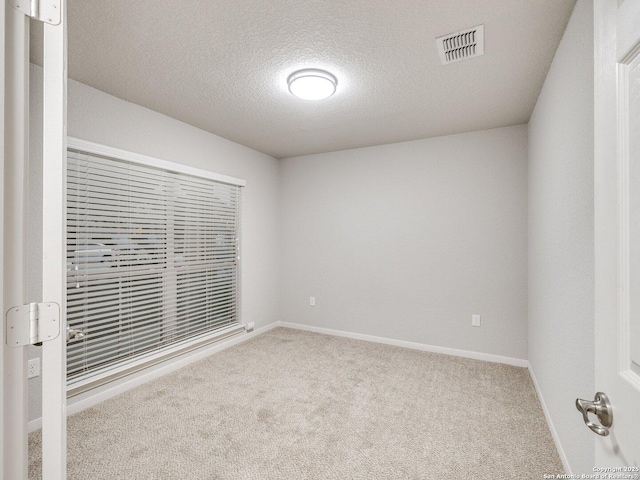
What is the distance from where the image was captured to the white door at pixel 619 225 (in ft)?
2.09

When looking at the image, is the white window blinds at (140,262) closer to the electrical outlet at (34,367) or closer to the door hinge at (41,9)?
the electrical outlet at (34,367)

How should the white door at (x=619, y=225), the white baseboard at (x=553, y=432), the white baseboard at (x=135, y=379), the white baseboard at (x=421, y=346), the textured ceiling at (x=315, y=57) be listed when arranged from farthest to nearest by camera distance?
1. the white baseboard at (x=421, y=346)
2. the white baseboard at (x=135, y=379)
3. the white baseboard at (x=553, y=432)
4. the textured ceiling at (x=315, y=57)
5. the white door at (x=619, y=225)

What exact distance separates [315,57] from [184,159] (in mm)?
1831

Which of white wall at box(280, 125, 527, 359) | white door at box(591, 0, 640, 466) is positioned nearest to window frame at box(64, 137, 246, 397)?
white wall at box(280, 125, 527, 359)

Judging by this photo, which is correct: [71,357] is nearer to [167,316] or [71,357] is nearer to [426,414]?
[167,316]

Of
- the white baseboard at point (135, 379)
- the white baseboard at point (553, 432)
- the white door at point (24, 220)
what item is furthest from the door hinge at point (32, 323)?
the white baseboard at point (553, 432)

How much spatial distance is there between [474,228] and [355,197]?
1436 mm

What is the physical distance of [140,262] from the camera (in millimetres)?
2811

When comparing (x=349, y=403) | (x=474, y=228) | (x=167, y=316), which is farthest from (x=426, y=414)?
(x=167, y=316)

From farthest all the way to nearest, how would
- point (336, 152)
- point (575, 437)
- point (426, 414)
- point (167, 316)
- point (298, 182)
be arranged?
point (298, 182)
point (336, 152)
point (167, 316)
point (426, 414)
point (575, 437)

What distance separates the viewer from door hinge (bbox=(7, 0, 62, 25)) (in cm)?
85

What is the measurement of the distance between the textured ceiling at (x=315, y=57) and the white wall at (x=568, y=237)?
274 mm

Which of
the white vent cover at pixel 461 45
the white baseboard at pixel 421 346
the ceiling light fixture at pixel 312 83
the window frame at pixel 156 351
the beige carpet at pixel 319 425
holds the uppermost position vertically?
the white vent cover at pixel 461 45

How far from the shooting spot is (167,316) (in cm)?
308
